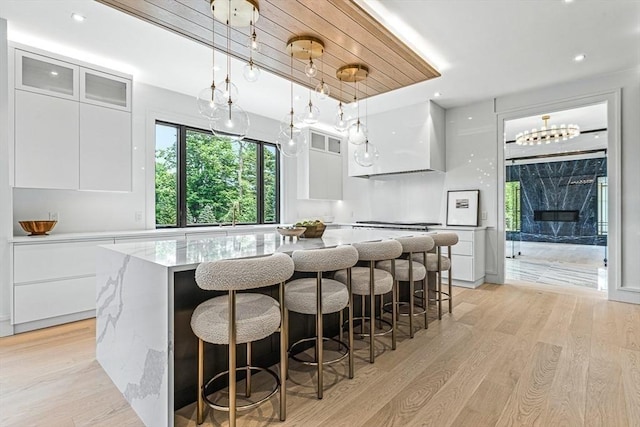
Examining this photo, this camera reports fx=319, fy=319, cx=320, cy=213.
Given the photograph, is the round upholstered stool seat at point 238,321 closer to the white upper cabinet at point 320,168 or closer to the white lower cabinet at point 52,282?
the white lower cabinet at point 52,282

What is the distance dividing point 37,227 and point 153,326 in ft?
8.17

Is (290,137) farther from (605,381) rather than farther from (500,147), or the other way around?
(500,147)

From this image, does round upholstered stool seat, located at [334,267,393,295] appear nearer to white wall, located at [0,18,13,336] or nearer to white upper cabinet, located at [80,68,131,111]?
white wall, located at [0,18,13,336]

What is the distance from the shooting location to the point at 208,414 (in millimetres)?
1764

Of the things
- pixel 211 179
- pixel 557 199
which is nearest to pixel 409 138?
pixel 211 179

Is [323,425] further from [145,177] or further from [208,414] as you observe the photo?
[145,177]

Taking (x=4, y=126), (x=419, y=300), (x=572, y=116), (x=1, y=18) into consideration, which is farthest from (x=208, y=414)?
(x=572, y=116)

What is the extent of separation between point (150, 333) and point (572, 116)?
7162 millimetres

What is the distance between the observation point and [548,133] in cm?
590

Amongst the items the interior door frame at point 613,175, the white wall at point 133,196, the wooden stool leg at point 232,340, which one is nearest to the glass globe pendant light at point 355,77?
the white wall at point 133,196

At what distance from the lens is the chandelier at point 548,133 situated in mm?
5703

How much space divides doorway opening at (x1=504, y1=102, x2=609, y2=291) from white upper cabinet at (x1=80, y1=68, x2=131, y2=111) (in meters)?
5.89

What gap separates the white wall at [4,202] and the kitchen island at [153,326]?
135 cm

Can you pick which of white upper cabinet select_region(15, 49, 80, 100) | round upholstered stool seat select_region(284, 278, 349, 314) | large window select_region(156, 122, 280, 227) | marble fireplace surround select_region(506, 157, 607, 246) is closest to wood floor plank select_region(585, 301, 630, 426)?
round upholstered stool seat select_region(284, 278, 349, 314)
